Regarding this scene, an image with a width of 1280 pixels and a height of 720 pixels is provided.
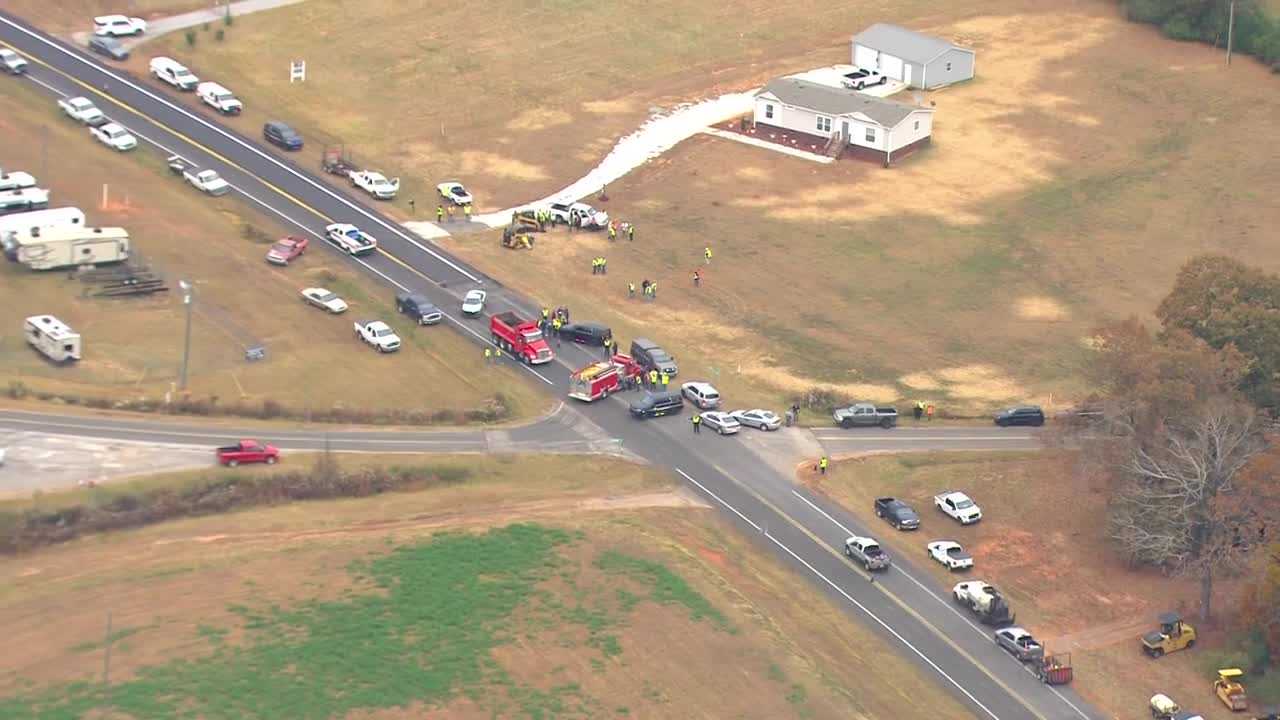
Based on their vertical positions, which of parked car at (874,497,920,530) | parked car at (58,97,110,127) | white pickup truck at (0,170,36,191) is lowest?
parked car at (874,497,920,530)

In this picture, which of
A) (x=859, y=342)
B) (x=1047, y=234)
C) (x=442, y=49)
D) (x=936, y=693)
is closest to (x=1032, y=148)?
(x=1047, y=234)

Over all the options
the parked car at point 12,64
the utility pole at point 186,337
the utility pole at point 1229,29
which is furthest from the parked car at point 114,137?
the utility pole at point 1229,29

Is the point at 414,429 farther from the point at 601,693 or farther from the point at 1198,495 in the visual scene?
the point at 1198,495

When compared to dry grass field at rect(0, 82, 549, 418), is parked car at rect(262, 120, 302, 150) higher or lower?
higher

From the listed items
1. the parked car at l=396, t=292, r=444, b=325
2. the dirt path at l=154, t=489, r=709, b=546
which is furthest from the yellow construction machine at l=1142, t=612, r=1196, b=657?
the parked car at l=396, t=292, r=444, b=325

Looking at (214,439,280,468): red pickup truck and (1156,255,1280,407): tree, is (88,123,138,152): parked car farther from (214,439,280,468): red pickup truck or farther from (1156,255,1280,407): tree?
(1156,255,1280,407): tree

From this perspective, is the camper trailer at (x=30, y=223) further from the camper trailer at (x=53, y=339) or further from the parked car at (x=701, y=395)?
the parked car at (x=701, y=395)

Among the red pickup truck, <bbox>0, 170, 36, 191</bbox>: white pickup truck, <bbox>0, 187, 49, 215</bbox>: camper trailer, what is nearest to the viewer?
the red pickup truck
